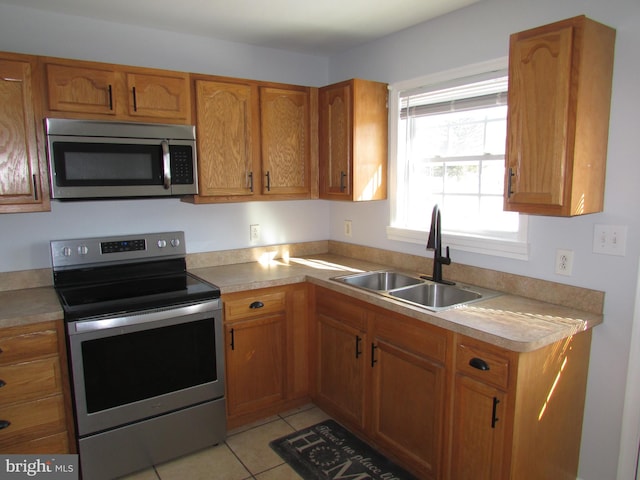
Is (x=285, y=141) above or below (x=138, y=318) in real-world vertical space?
above

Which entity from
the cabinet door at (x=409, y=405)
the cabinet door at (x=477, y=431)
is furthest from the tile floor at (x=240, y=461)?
the cabinet door at (x=477, y=431)

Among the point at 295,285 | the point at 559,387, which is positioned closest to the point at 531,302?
the point at 559,387

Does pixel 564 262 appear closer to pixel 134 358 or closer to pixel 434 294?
pixel 434 294

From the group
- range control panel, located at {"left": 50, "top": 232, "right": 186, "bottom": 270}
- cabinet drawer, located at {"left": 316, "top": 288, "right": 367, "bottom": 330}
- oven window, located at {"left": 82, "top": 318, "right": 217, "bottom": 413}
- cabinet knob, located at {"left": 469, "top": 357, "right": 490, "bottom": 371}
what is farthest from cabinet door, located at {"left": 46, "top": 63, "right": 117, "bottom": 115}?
cabinet knob, located at {"left": 469, "top": 357, "right": 490, "bottom": 371}

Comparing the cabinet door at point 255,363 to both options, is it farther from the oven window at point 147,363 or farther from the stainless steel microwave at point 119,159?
the stainless steel microwave at point 119,159

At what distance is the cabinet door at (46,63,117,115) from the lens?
2182mm

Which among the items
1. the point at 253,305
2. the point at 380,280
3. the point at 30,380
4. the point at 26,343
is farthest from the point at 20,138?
the point at 380,280

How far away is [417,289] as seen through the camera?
8.24 feet

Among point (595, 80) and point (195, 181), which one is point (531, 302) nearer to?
point (595, 80)

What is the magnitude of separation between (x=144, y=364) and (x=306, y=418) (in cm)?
106

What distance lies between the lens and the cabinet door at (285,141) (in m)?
2.84

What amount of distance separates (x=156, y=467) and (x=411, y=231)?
192 cm

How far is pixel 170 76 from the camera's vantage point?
2.45 m

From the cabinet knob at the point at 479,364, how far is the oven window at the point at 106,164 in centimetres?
179
